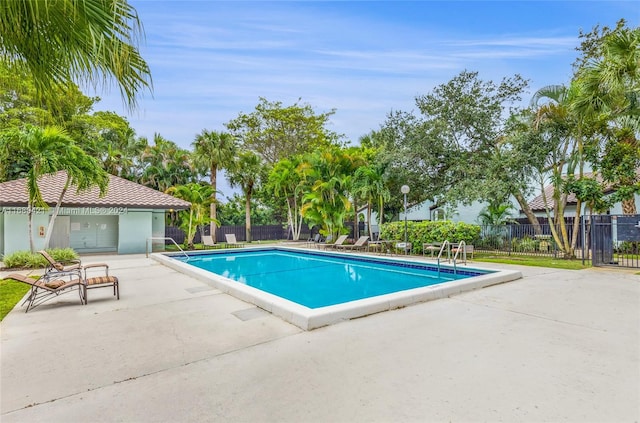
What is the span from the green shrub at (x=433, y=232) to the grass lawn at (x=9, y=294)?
44.1 feet

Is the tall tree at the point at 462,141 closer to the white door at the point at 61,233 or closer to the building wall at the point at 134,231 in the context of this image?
the building wall at the point at 134,231

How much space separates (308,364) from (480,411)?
1748 millimetres

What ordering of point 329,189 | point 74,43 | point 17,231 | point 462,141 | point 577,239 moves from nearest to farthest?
point 74,43 < point 17,231 < point 577,239 < point 462,141 < point 329,189

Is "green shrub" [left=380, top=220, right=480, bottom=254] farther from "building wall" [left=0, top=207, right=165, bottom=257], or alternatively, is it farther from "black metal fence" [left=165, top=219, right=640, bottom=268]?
"building wall" [left=0, top=207, right=165, bottom=257]

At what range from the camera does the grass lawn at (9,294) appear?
637 centimetres

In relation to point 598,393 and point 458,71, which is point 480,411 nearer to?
point 598,393

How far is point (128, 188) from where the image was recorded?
→ 19.5 m

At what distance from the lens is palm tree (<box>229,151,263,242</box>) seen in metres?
25.9

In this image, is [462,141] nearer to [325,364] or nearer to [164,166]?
[325,364]

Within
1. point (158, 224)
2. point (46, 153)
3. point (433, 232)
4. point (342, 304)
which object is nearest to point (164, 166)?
point (158, 224)

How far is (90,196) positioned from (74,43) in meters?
16.8

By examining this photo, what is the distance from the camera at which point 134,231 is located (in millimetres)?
→ 18312

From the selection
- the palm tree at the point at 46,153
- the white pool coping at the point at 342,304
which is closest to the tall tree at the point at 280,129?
the palm tree at the point at 46,153

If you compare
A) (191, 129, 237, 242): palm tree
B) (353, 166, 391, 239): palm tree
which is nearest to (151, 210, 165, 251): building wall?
(191, 129, 237, 242): palm tree
